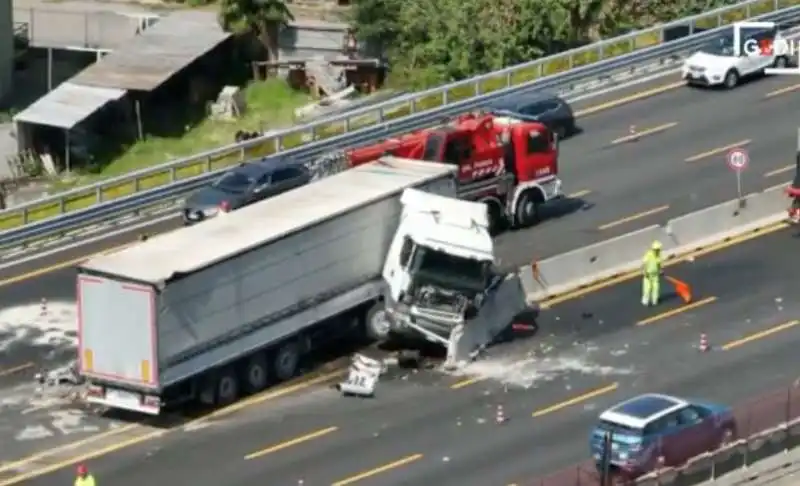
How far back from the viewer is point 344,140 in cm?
5453

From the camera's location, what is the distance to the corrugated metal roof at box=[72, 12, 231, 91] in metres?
70.2

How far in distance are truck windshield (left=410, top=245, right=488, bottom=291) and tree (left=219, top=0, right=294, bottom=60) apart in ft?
104

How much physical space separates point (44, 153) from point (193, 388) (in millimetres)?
30092

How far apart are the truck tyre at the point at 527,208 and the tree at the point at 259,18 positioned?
83.0ft

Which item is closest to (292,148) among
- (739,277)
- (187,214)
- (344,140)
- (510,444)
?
(344,140)

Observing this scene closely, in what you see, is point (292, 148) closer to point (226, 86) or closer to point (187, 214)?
point (187, 214)

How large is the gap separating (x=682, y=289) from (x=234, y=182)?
9812mm

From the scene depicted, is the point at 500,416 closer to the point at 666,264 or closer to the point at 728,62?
the point at 666,264

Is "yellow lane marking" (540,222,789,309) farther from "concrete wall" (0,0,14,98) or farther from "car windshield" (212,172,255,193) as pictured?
"concrete wall" (0,0,14,98)

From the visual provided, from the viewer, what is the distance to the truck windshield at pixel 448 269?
42.1 m

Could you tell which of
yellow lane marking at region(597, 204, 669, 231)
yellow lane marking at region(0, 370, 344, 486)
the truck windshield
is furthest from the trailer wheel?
yellow lane marking at region(597, 204, 669, 231)

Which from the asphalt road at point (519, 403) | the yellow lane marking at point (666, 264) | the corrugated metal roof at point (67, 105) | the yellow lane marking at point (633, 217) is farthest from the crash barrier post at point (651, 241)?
the corrugated metal roof at point (67, 105)

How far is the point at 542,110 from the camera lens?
54.0 m

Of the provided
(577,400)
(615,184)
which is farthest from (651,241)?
(577,400)
